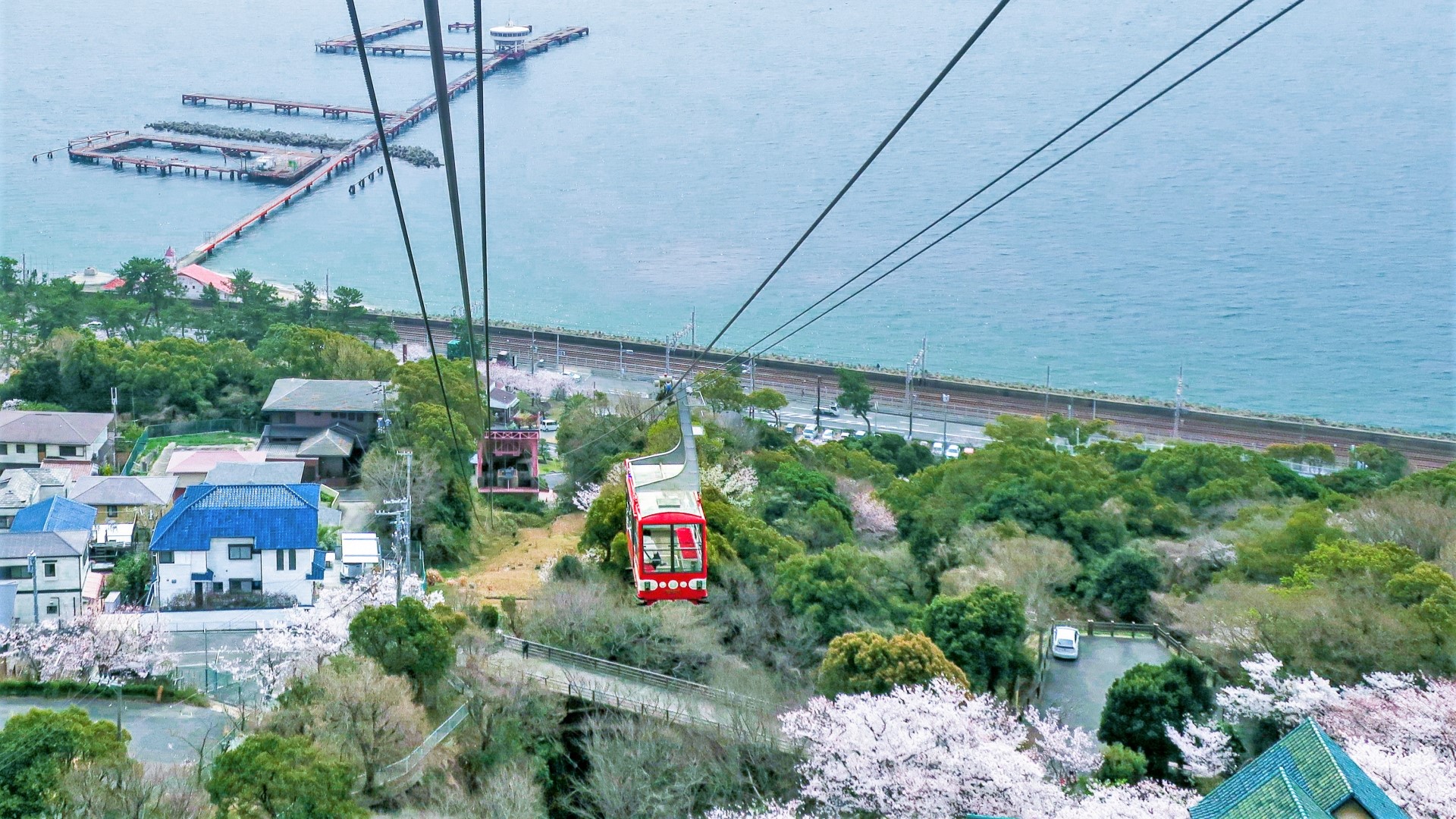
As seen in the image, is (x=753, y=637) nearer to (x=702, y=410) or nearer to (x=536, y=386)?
(x=702, y=410)

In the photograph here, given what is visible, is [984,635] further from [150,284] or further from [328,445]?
[150,284]

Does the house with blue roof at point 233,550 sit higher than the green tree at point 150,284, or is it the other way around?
the green tree at point 150,284

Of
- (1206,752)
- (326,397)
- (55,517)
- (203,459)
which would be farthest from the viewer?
(326,397)

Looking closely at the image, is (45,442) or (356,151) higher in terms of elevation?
(356,151)

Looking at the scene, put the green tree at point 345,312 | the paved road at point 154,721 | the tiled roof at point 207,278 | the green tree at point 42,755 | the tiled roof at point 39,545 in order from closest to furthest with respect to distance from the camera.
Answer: the green tree at point 42,755, the paved road at point 154,721, the tiled roof at point 39,545, the green tree at point 345,312, the tiled roof at point 207,278

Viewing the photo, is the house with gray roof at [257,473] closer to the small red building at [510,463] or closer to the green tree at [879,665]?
the small red building at [510,463]

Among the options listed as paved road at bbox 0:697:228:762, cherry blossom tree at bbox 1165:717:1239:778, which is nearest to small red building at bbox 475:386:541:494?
paved road at bbox 0:697:228:762

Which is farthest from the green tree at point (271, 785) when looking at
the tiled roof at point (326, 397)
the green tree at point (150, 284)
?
the green tree at point (150, 284)

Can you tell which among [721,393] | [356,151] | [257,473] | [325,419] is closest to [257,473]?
[257,473]
